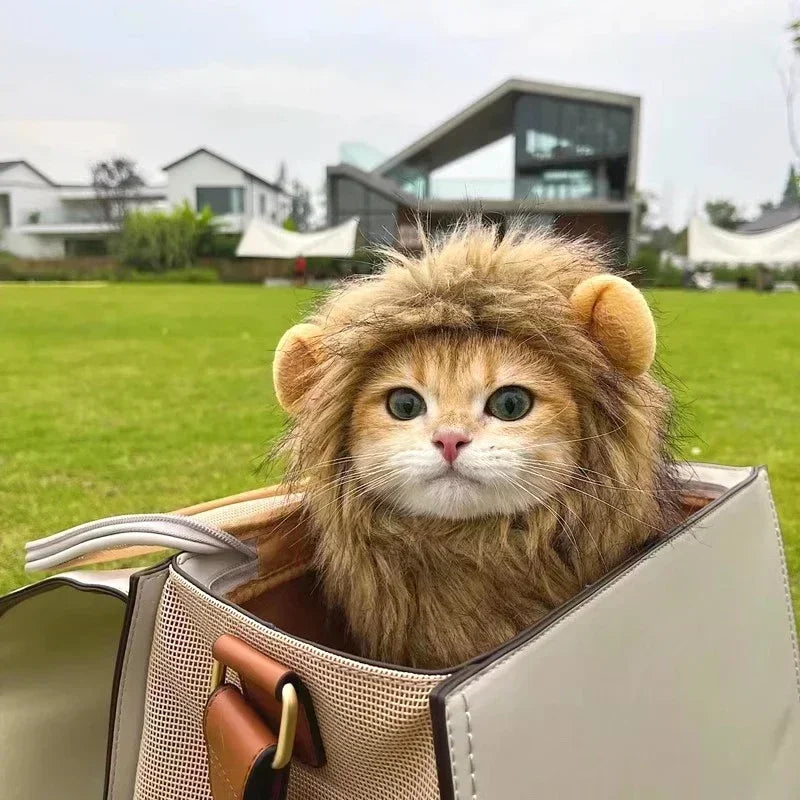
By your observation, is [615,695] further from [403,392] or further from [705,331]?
[705,331]

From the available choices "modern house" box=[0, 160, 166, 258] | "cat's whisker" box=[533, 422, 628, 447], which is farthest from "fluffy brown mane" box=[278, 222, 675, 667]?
"modern house" box=[0, 160, 166, 258]

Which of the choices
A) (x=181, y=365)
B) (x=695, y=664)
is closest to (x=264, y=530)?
(x=695, y=664)

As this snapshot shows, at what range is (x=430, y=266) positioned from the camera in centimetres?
72

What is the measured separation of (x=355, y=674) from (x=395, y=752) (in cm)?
6

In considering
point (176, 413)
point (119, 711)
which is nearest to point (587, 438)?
point (119, 711)

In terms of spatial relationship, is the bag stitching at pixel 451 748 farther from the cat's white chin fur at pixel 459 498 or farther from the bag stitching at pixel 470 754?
the cat's white chin fur at pixel 459 498

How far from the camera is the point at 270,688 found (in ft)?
1.73

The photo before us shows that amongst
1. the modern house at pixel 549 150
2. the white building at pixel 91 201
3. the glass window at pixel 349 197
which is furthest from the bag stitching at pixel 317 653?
the white building at pixel 91 201

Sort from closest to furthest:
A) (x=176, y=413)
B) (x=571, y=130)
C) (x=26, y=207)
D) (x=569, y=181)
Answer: (x=176, y=413) < (x=569, y=181) < (x=571, y=130) < (x=26, y=207)

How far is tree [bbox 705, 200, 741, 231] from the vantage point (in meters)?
25.9

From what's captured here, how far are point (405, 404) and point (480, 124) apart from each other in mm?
18581

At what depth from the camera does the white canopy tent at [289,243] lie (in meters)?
16.4

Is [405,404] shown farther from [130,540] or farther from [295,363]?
[130,540]

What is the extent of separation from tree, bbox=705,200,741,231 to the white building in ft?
50.3
